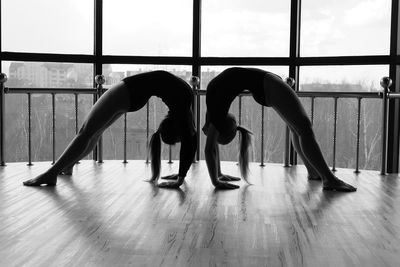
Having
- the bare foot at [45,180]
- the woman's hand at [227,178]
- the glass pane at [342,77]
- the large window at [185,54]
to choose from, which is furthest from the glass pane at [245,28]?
the bare foot at [45,180]

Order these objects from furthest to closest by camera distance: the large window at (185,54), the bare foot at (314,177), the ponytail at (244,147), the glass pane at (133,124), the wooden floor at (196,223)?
1. the glass pane at (133,124)
2. the large window at (185,54)
3. the bare foot at (314,177)
4. the ponytail at (244,147)
5. the wooden floor at (196,223)

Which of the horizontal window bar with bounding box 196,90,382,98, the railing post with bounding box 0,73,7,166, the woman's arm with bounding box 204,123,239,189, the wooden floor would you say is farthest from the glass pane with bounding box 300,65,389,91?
the railing post with bounding box 0,73,7,166

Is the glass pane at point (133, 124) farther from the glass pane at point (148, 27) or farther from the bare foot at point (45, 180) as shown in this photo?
the bare foot at point (45, 180)

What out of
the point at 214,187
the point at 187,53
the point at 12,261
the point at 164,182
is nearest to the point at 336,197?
the point at 214,187

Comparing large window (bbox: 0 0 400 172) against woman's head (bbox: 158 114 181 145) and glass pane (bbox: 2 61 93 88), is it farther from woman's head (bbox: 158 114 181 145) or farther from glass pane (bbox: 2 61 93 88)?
woman's head (bbox: 158 114 181 145)

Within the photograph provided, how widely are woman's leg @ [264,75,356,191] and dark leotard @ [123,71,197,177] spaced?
0.57 metres

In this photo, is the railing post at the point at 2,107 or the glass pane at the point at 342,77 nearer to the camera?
the railing post at the point at 2,107

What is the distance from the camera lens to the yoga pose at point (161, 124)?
3.44 meters

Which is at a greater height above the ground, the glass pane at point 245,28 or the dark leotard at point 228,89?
the glass pane at point 245,28

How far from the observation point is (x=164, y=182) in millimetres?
3633

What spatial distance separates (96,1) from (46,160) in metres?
1.58

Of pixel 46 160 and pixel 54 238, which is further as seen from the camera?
pixel 46 160

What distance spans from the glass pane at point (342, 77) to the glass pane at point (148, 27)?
1.15 meters

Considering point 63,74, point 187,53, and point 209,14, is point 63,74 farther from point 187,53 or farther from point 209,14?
point 209,14
